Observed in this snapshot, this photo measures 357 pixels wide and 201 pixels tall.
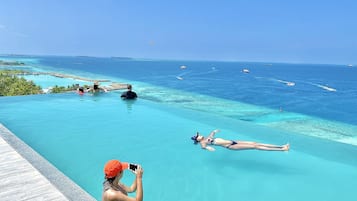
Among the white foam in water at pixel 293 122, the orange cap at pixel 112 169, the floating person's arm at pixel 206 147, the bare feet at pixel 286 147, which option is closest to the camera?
the orange cap at pixel 112 169

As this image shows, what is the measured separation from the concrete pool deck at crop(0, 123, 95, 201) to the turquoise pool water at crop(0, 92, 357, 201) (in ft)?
3.11

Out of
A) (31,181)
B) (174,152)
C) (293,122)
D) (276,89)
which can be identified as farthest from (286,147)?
(276,89)

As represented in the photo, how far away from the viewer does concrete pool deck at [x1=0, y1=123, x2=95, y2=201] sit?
423cm

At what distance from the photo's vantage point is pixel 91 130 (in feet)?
31.4

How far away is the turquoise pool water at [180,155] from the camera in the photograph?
19.9 feet

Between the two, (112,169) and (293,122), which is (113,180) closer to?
(112,169)

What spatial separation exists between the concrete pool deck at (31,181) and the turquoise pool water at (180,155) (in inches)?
37.3

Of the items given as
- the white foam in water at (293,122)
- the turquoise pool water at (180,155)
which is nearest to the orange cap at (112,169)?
the turquoise pool water at (180,155)

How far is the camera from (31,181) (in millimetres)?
4621

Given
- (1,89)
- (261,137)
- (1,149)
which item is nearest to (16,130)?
(1,149)

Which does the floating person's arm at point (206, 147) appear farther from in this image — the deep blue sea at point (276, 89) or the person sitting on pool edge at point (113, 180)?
the deep blue sea at point (276, 89)

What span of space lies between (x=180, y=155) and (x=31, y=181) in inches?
158

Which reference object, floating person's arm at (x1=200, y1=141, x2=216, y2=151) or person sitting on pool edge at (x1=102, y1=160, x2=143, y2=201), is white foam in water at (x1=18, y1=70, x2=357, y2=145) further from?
person sitting on pool edge at (x1=102, y1=160, x2=143, y2=201)

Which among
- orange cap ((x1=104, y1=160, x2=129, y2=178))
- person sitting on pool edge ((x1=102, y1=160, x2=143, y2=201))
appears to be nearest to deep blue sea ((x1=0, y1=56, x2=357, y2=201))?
person sitting on pool edge ((x1=102, y1=160, x2=143, y2=201))
